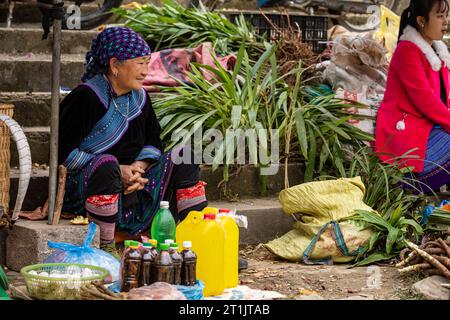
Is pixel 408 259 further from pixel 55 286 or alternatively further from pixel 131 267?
pixel 55 286

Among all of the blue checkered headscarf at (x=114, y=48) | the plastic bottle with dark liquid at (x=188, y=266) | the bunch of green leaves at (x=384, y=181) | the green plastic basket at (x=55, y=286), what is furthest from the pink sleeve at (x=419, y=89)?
the green plastic basket at (x=55, y=286)

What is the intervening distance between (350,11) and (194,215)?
246 inches

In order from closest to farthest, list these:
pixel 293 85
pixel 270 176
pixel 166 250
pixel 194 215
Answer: pixel 166 250
pixel 194 215
pixel 270 176
pixel 293 85

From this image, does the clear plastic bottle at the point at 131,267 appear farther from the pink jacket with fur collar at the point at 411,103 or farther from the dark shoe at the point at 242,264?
the pink jacket with fur collar at the point at 411,103

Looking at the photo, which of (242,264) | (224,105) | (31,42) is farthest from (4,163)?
(31,42)

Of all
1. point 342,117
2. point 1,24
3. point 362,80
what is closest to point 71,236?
point 342,117

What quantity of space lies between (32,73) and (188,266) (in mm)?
3221

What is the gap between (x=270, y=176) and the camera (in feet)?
23.2

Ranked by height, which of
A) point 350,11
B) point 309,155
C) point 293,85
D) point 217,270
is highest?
point 350,11

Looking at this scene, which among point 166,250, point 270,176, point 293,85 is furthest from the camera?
point 293,85

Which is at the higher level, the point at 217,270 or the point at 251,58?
the point at 251,58

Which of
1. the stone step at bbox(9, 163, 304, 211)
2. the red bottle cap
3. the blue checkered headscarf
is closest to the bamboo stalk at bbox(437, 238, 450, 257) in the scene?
the red bottle cap

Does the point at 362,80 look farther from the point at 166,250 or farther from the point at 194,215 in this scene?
the point at 166,250

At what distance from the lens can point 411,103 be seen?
7.12 m
